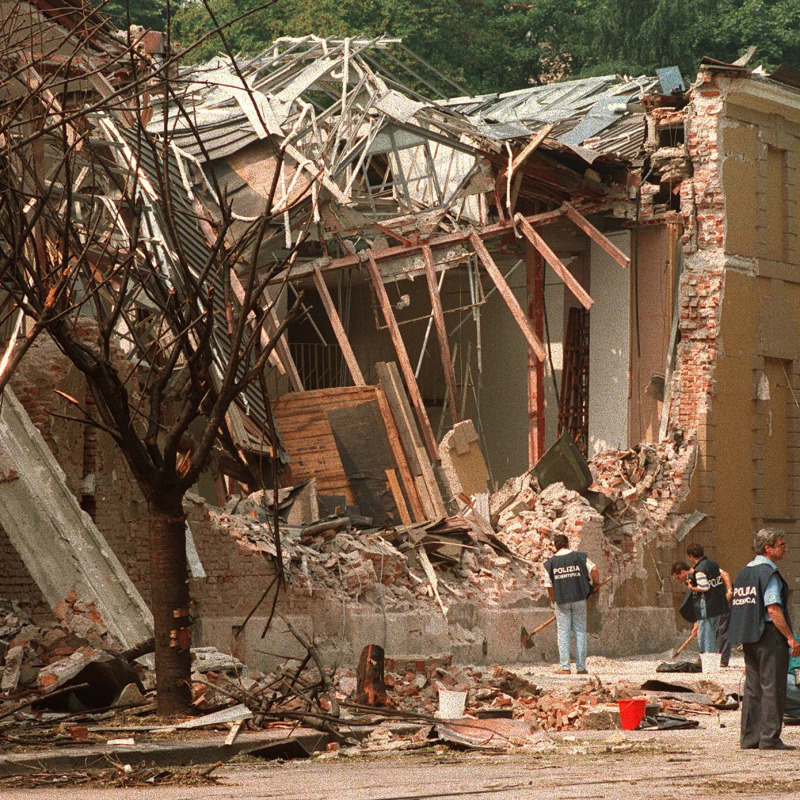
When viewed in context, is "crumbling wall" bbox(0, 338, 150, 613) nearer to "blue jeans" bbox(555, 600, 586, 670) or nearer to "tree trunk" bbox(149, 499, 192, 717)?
"tree trunk" bbox(149, 499, 192, 717)

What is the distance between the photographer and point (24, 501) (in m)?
11.8

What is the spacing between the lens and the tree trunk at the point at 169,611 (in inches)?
378

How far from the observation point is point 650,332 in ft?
73.8

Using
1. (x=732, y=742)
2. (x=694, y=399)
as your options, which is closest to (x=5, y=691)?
(x=732, y=742)

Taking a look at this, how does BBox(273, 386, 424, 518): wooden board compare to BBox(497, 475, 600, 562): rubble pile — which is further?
BBox(273, 386, 424, 518): wooden board

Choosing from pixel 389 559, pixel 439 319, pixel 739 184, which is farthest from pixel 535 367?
pixel 389 559

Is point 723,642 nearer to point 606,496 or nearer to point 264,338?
point 606,496

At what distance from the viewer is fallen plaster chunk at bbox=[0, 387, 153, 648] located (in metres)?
11.5

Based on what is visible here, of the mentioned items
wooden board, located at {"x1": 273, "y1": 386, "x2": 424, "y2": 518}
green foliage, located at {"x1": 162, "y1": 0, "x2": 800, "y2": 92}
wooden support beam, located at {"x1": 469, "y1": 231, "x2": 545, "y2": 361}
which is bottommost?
wooden board, located at {"x1": 273, "y1": 386, "x2": 424, "y2": 518}

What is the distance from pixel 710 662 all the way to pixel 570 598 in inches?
60.8

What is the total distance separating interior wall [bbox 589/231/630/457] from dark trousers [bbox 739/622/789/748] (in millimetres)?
13230

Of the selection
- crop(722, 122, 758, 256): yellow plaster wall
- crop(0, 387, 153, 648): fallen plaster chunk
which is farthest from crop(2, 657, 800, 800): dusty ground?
crop(722, 122, 758, 256): yellow plaster wall

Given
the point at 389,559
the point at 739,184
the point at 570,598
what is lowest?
the point at 570,598

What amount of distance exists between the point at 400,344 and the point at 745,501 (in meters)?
5.91
